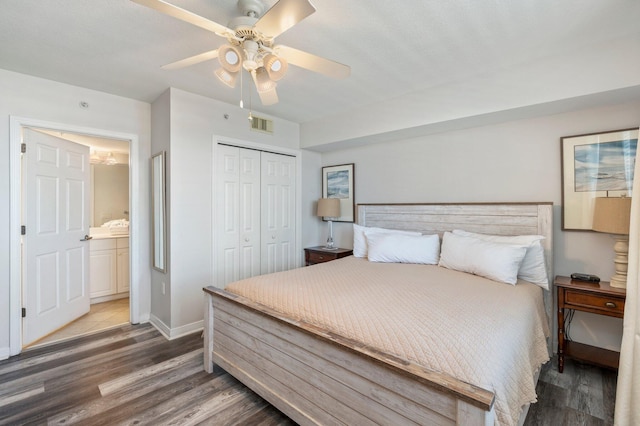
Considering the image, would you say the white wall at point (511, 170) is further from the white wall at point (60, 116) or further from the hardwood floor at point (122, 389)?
the white wall at point (60, 116)

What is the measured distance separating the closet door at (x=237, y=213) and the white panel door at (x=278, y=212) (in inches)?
4.4

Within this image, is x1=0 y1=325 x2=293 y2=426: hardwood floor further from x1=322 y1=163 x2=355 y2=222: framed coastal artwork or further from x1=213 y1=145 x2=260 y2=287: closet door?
x1=322 y1=163 x2=355 y2=222: framed coastal artwork

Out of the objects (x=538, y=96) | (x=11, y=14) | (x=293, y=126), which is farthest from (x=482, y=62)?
(x=11, y=14)

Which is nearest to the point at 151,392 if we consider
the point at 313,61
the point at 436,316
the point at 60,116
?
the point at 436,316

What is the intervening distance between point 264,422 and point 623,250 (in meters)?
2.78

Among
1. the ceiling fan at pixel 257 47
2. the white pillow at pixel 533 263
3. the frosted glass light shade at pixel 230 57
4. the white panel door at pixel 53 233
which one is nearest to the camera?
the ceiling fan at pixel 257 47

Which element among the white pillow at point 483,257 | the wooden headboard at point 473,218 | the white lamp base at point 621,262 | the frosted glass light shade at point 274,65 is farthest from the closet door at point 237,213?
the white lamp base at point 621,262

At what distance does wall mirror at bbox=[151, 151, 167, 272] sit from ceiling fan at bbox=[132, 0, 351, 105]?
5.10ft

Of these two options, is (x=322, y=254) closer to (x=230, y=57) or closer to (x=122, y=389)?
(x=122, y=389)

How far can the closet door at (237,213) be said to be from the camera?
11.2ft

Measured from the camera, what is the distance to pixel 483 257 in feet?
7.91

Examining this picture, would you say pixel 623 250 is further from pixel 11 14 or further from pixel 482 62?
pixel 11 14

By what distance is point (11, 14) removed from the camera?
5.92ft

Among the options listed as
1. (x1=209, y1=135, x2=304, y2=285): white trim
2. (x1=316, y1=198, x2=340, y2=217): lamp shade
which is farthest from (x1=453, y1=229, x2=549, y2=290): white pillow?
(x1=209, y1=135, x2=304, y2=285): white trim
